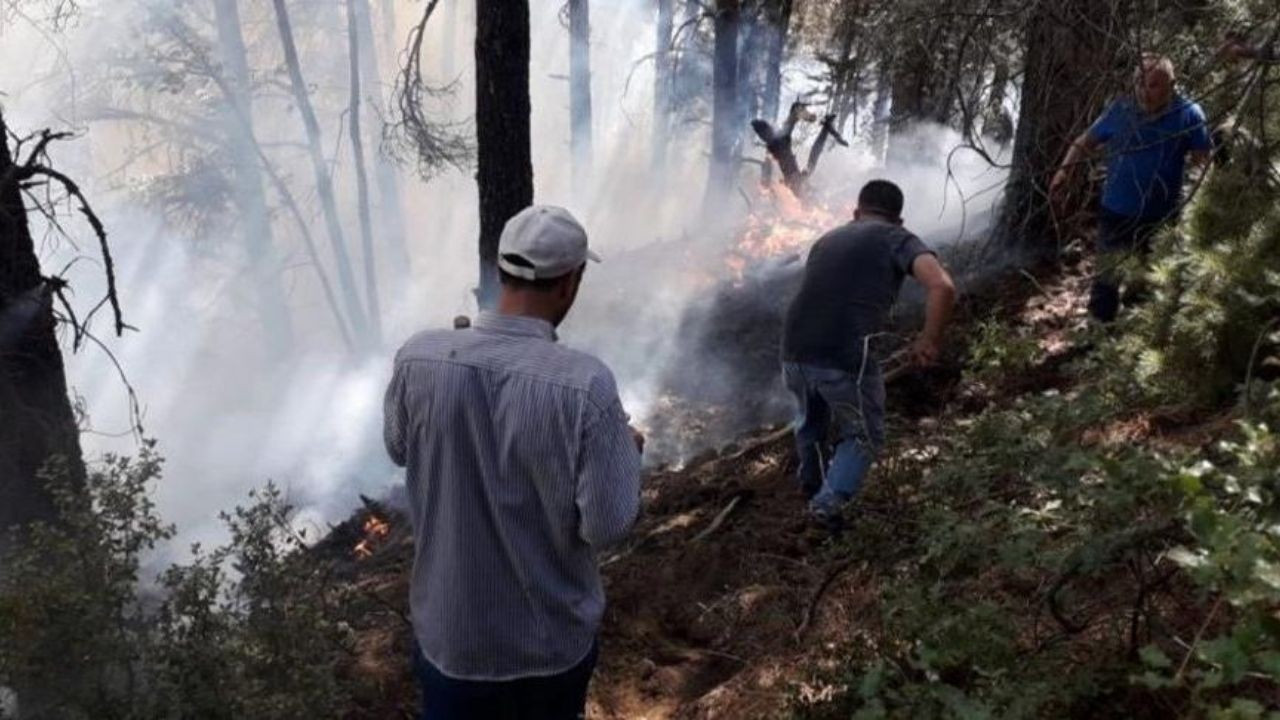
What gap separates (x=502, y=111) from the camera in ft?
24.2

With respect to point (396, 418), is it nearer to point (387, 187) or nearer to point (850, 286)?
point (850, 286)

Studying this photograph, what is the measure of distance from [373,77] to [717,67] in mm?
17946

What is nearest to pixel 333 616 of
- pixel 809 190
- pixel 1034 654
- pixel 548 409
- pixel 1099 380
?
pixel 548 409

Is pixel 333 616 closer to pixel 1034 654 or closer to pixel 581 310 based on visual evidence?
pixel 1034 654

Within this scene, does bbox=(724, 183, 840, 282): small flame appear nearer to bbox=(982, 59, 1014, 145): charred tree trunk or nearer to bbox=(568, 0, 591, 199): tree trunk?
bbox=(982, 59, 1014, 145): charred tree trunk

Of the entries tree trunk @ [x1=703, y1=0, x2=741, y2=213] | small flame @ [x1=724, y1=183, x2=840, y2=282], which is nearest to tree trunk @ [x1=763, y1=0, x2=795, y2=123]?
tree trunk @ [x1=703, y1=0, x2=741, y2=213]

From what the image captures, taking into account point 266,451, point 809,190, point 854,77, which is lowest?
point 266,451

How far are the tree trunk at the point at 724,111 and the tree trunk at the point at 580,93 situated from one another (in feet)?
17.7

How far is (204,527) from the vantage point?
2041 cm

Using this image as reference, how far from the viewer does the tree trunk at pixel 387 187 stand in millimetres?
32469

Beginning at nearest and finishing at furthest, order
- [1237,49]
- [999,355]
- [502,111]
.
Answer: [1237,49] → [999,355] → [502,111]

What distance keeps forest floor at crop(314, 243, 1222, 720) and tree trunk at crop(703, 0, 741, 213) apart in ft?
40.1

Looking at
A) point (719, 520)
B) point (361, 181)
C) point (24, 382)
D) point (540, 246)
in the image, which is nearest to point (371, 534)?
point (719, 520)

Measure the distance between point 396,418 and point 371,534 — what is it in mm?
6829
